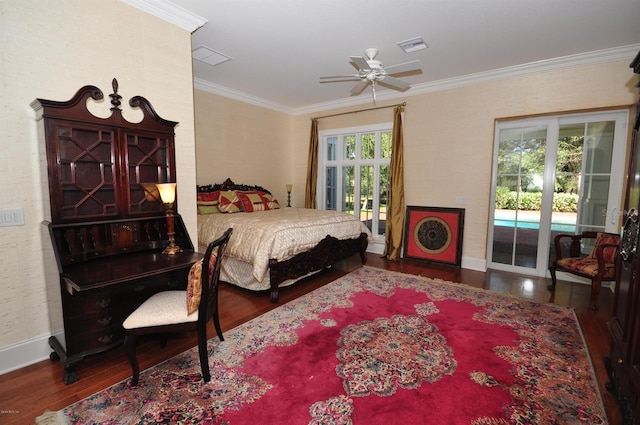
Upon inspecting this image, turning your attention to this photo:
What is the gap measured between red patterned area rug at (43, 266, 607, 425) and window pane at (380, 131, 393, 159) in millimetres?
3047

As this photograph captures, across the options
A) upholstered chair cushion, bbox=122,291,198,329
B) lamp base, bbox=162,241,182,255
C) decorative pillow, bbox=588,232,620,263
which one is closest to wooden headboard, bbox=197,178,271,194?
lamp base, bbox=162,241,182,255

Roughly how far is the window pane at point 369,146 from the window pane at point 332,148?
63 cm

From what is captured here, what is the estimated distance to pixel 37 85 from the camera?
2.05 meters

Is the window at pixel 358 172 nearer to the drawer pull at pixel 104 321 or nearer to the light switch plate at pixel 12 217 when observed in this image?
the drawer pull at pixel 104 321

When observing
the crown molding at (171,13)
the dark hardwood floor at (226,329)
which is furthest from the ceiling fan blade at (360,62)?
the dark hardwood floor at (226,329)

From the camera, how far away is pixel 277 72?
166 inches

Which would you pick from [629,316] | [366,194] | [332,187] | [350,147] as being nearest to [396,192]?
[366,194]

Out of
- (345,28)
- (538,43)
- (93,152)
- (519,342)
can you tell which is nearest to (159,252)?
(93,152)

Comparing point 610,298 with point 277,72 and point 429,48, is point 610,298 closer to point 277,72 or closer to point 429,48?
point 429,48

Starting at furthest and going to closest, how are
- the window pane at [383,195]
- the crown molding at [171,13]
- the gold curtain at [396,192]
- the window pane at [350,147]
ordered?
the window pane at [350,147]
the window pane at [383,195]
the gold curtain at [396,192]
the crown molding at [171,13]

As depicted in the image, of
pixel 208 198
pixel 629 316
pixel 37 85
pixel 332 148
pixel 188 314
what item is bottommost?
pixel 188 314

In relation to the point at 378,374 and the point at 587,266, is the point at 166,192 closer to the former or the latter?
the point at 378,374

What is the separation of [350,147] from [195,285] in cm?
452

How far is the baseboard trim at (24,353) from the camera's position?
2.04 m
